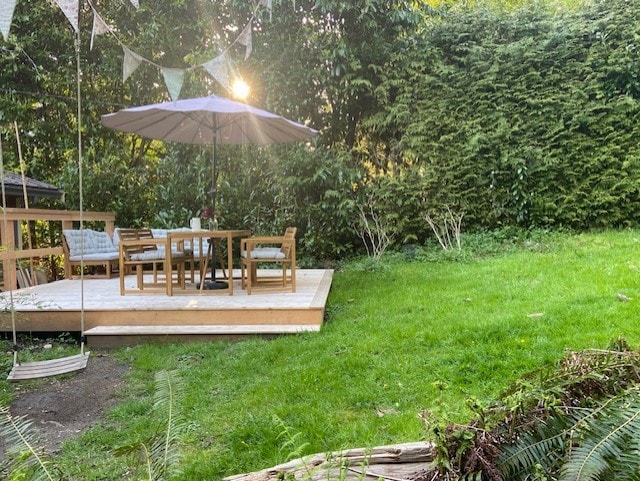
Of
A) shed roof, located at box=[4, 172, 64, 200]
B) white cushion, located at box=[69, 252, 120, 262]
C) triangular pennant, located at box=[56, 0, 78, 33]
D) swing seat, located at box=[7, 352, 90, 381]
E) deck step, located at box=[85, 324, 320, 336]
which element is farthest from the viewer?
shed roof, located at box=[4, 172, 64, 200]

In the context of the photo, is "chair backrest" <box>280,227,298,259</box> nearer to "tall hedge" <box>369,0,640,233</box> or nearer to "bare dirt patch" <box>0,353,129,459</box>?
"bare dirt patch" <box>0,353,129,459</box>

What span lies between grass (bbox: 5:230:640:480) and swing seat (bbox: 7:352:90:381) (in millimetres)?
367

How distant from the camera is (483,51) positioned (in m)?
7.32

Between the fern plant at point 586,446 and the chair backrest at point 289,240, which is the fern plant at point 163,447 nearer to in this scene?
the fern plant at point 586,446

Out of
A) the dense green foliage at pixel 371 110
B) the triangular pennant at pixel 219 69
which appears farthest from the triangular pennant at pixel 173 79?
the dense green foliage at pixel 371 110

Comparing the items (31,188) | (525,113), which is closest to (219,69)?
(31,188)

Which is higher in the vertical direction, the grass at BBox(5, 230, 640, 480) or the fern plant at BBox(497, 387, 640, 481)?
the fern plant at BBox(497, 387, 640, 481)

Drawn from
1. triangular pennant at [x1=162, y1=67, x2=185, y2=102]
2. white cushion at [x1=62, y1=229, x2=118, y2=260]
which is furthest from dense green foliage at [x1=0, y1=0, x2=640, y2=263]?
triangular pennant at [x1=162, y1=67, x2=185, y2=102]

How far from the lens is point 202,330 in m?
3.79

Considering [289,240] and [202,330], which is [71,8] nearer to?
[202,330]

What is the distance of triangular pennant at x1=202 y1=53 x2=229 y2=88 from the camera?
398 centimetres

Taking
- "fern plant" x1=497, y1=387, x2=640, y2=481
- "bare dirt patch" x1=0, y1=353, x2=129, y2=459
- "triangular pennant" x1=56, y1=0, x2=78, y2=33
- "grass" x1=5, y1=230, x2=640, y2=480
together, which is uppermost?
"triangular pennant" x1=56, y1=0, x2=78, y2=33

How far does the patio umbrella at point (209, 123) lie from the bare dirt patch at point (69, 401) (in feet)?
6.87

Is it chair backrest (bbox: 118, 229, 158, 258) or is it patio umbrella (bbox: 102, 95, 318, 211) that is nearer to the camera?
patio umbrella (bbox: 102, 95, 318, 211)
